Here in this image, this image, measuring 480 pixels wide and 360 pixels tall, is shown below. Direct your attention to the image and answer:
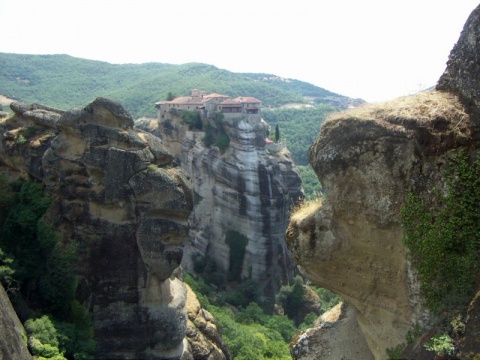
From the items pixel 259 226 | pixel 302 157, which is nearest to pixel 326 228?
pixel 259 226

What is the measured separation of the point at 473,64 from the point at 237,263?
35.2 m

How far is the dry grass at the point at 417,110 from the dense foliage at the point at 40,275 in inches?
454

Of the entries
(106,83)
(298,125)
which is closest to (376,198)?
(298,125)

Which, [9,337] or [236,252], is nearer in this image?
[9,337]

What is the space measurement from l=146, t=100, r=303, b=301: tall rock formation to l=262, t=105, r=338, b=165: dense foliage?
2905 centimetres

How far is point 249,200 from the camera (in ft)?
127

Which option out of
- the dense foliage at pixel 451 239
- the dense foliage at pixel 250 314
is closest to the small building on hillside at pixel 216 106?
the dense foliage at pixel 250 314

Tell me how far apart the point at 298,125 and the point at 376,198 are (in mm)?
81274

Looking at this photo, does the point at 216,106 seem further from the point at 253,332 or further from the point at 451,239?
the point at 451,239

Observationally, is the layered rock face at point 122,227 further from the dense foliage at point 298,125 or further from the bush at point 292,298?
the dense foliage at point 298,125

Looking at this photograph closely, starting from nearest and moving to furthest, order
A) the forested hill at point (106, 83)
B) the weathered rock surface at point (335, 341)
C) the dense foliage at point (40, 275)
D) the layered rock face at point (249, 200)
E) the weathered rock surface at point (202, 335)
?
1. the weathered rock surface at point (335, 341)
2. the dense foliage at point (40, 275)
3. the weathered rock surface at point (202, 335)
4. the layered rock face at point (249, 200)
5. the forested hill at point (106, 83)

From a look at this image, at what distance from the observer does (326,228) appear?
6.65 m

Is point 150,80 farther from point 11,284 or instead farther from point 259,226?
point 11,284

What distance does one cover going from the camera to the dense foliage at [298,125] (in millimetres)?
75625
